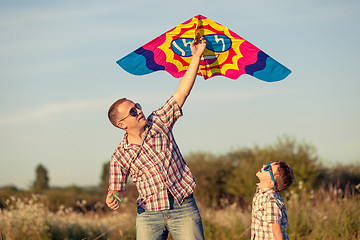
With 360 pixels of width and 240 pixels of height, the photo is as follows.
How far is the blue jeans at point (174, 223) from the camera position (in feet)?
12.0

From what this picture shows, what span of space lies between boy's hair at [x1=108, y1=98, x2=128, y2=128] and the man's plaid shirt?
192 mm

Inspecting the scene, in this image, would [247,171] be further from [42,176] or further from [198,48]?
[42,176]

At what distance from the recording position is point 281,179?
416cm

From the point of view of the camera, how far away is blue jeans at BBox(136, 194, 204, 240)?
12.0 feet

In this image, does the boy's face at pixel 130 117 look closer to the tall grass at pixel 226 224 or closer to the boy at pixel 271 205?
the boy at pixel 271 205

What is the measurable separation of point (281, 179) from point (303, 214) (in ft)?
15.2

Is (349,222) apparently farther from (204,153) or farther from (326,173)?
(204,153)

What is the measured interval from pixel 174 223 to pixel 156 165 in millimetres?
481

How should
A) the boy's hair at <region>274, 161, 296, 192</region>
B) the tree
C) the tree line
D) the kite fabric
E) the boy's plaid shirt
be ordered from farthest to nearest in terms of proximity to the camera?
the tree < the tree line < the kite fabric < the boy's hair at <region>274, 161, 296, 192</region> < the boy's plaid shirt

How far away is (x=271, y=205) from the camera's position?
402 cm

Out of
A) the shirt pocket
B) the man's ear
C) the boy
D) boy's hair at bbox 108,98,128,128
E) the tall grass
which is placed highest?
boy's hair at bbox 108,98,128,128

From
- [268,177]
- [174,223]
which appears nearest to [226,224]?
[268,177]

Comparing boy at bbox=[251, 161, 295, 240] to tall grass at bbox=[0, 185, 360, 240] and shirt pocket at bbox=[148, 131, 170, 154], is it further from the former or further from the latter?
tall grass at bbox=[0, 185, 360, 240]

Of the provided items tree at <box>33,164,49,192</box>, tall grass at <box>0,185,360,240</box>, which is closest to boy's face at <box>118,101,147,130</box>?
tall grass at <box>0,185,360,240</box>
